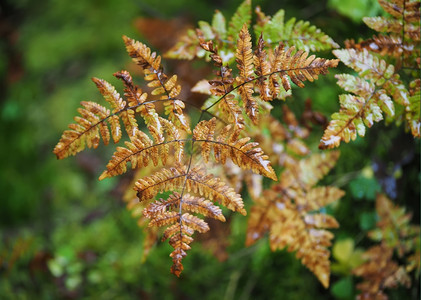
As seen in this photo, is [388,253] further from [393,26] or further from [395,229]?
[393,26]

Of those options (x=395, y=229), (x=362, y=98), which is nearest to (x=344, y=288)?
(x=395, y=229)

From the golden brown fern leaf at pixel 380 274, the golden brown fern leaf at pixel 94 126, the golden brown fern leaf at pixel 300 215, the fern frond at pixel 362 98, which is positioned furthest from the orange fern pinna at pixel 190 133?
the golden brown fern leaf at pixel 380 274

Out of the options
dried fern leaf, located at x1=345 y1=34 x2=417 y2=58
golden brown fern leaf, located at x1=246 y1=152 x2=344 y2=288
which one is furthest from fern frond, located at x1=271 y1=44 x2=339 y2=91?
golden brown fern leaf, located at x1=246 y1=152 x2=344 y2=288

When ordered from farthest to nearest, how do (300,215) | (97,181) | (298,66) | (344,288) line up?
(97,181) < (344,288) < (300,215) < (298,66)

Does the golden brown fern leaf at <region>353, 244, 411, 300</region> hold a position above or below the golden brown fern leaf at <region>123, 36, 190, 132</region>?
below

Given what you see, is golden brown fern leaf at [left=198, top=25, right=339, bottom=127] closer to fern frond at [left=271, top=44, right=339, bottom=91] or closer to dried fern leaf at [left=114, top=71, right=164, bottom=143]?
fern frond at [left=271, top=44, right=339, bottom=91]

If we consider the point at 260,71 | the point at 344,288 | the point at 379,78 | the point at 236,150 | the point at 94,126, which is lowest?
the point at 344,288
